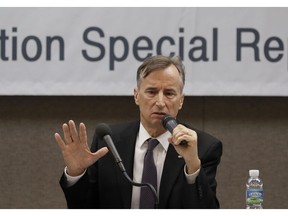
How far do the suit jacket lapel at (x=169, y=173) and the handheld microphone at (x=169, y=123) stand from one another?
21 centimetres

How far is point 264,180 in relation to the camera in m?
4.00

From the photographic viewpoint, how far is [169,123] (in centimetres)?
224

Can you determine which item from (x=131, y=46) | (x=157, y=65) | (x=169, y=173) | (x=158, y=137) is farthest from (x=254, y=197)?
(x=131, y=46)

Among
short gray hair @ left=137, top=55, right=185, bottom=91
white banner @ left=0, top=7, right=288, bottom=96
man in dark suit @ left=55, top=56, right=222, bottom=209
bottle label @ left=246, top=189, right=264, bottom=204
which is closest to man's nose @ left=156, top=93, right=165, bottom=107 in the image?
man in dark suit @ left=55, top=56, right=222, bottom=209

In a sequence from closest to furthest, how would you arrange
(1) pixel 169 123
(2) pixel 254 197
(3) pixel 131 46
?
(1) pixel 169 123 < (2) pixel 254 197 < (3) pixel 131 46

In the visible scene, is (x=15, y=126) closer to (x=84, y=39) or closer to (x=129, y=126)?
(x=84, y=39)

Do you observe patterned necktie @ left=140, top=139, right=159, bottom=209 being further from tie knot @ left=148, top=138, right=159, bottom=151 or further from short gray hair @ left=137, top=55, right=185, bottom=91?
short gray hair @ left=137, top=55, right=185, bottom=91

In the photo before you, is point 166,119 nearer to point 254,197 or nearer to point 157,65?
point 157,65

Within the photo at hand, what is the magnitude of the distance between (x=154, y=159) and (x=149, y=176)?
10 cm

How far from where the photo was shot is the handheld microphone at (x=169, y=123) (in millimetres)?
2195

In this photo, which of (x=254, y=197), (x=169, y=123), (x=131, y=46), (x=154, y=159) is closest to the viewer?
(x=169, y=123)

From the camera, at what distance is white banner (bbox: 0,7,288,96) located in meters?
3.74
